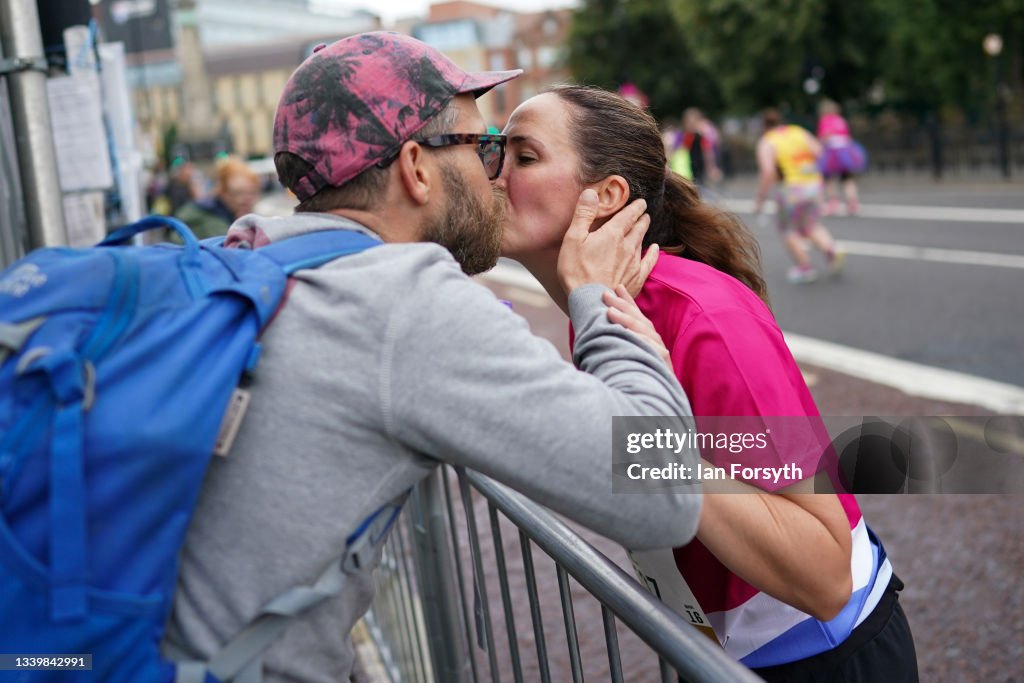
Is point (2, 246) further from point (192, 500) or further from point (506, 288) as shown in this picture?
point (506, 288)

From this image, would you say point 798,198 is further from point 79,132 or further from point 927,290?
point 79,132

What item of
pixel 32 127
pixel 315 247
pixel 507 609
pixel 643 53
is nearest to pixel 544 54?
pixel 643 53

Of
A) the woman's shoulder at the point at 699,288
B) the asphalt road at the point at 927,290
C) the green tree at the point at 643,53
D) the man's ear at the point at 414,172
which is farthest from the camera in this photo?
the green tree at the point at 643,53

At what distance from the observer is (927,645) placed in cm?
355

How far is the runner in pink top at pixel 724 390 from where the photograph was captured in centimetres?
166

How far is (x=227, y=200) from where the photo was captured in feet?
25.3

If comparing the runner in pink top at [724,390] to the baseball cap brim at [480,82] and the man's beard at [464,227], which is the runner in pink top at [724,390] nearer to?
the man's beard at [464,227]

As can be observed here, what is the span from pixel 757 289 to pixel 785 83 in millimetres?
42000

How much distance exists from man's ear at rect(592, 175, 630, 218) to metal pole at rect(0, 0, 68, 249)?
185 cm

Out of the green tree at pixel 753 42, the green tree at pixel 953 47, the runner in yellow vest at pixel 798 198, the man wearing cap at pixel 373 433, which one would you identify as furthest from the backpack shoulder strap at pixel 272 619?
the green tree at pixel 753 42

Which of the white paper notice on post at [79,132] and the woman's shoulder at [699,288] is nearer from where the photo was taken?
the woman's shoulder at [699,288]

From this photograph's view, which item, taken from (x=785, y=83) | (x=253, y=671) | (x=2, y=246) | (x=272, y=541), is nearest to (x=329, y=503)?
(x=272, y=541)

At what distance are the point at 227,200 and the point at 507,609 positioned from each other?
6247 mm

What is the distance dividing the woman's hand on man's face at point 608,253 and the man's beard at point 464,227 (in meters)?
0.16
